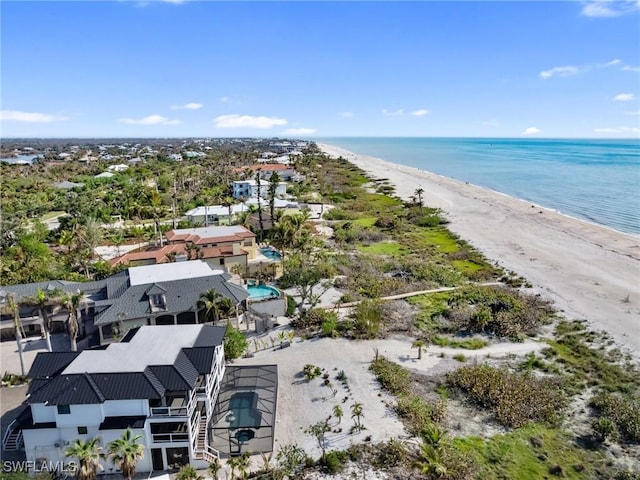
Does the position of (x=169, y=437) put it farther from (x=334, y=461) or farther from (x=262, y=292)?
(x=262, y=292)

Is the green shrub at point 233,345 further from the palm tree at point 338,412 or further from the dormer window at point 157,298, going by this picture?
the palm tree at point 338,412

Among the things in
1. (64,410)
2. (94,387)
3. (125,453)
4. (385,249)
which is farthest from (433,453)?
(385,249)

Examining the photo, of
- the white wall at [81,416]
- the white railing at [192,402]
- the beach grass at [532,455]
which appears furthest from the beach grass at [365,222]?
the white wall at [81,416]

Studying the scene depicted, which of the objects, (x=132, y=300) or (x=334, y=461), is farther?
(x=132, y=300)

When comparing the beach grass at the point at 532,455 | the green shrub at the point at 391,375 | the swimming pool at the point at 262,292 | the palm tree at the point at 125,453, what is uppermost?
the palm tree at the point at 125,453

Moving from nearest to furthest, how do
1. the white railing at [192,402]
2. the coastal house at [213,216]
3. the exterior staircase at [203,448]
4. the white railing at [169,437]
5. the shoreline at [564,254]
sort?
the white railing at [169,437]
the white railing at [192,402]
the exterior staircase at [203,448]
the shoreline at [564,254]
the coastal house at [213,216]
